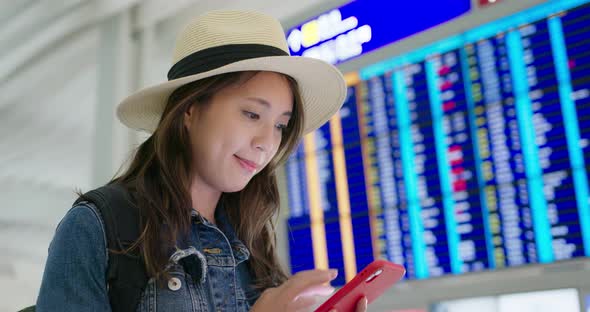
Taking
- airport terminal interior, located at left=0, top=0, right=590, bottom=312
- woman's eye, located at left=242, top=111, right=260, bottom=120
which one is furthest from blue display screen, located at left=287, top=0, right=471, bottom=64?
woman's eye, located at left=242, top=111, right=260, bottom=120

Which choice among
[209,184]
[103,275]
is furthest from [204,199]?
[103,275]

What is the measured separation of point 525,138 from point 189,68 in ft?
3.75

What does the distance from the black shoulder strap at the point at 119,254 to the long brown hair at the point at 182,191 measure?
2 centimetres

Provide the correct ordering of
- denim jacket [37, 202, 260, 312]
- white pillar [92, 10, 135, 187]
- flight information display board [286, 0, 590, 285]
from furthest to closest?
1. white pillar [92, 10, 135, 187]
2. flight information display board [286, 0, 590, 285]
3. denim jacket [37, 202, 260, 312]

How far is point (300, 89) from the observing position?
1.23m

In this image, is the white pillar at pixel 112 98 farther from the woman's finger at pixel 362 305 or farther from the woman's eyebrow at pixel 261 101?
the woman's finger at pixel 362 305

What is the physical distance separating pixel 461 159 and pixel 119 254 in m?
1.34

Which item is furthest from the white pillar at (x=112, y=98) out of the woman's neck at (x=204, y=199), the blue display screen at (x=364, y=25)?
the woman's neck at (x=204, y=199)

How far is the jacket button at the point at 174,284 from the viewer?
94 centimetres

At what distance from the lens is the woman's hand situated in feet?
2.95

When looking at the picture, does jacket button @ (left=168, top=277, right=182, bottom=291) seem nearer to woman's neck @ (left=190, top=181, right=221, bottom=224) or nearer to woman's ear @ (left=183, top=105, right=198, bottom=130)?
woman's neck @ (left=190, top=181, right=221, bottom=224)

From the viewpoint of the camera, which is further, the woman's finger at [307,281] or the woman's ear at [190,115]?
the woman's ear at [190,115]

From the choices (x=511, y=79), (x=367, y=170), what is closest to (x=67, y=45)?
(x=367, y=170)

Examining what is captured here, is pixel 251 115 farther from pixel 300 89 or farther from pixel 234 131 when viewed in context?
pixel 300 89
